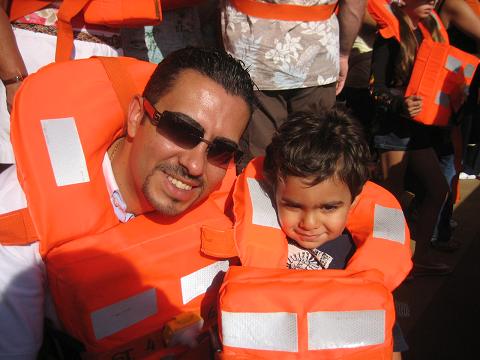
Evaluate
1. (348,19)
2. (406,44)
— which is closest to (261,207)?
(348,19)

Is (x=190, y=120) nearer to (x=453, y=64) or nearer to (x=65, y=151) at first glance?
(x=65, y=151)

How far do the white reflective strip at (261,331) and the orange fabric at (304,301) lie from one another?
13 mm

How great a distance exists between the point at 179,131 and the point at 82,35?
823 millimetres

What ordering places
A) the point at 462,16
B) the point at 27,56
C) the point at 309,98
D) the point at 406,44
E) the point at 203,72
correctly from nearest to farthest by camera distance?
the point at 203,72 → the point at 27,56 → the point at 309,98 → the point at 406,44 → the point at 462,16

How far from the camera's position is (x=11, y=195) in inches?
56.2

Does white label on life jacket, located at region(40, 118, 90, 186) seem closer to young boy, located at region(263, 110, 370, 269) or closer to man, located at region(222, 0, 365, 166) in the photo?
young boy, located at region(263, 110, 370, 269)

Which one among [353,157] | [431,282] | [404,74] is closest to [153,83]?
[353,157]

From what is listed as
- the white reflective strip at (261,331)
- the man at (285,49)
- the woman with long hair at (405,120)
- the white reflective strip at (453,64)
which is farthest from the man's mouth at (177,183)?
the white reflective strip at (453,64)

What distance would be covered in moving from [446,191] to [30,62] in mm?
2528

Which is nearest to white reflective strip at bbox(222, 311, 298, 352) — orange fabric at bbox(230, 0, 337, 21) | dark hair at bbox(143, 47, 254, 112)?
dark hair at bbox(143, 47, 254, 112)

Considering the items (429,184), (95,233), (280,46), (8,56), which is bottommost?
(429,184)

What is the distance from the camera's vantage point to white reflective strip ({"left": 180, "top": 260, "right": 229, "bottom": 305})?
5.29 ft

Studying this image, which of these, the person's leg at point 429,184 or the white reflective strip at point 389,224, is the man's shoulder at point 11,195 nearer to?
the white reflective strip at point 389,224

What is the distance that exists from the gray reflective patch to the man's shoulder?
8.80 ft
